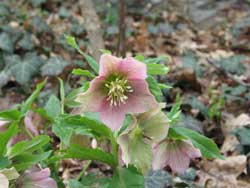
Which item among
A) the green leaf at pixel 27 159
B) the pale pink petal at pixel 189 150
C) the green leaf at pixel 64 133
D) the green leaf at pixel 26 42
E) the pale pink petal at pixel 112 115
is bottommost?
the green leaf at pixel 27 159

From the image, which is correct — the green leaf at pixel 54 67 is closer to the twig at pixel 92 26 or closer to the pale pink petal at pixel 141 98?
the twig at pixel 92 26

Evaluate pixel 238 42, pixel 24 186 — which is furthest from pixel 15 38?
pixel 24 186

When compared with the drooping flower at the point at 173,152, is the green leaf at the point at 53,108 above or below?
above

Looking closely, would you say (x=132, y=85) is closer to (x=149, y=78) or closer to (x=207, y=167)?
(x=149, y=78)

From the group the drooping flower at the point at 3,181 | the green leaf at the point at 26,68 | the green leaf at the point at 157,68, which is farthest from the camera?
the green leaf at the point at 26,68

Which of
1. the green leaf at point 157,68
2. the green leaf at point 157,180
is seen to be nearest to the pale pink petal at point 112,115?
the green leaf at point 157,68

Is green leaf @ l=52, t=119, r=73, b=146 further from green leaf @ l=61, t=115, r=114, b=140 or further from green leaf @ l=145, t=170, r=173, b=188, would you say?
green leaf @ l=145, t=170, r=173, b=188

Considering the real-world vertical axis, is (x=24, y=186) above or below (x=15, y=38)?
below

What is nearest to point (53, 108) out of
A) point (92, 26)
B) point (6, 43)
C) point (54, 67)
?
point (92, 26)
